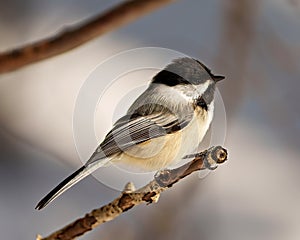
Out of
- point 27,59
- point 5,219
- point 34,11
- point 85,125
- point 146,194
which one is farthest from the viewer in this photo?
point 34,11

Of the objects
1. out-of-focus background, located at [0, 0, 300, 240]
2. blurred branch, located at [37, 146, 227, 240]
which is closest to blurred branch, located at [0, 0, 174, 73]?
blurred branch, located at [37, 146, 227, 240]

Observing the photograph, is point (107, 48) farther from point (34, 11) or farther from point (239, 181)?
point (239, 181)

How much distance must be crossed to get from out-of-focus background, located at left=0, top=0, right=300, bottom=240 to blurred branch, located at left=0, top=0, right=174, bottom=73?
118cm

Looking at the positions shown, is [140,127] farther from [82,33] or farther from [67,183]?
[82,33]

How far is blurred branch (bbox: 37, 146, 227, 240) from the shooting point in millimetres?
422

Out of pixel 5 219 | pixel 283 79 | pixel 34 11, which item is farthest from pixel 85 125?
pixel 34 11

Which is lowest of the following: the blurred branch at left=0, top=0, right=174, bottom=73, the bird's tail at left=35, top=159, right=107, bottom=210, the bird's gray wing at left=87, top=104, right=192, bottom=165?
the blurred branch at left=0, top=0, right=174, bottom=73

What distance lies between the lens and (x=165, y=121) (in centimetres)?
78

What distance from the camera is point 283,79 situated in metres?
1.70

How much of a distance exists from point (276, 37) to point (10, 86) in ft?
2.40

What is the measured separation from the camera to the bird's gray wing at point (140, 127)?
29.0 inches

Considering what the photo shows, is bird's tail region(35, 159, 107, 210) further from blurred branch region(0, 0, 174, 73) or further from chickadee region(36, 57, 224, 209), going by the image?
blurred branch region(0, 0, 174, 73)

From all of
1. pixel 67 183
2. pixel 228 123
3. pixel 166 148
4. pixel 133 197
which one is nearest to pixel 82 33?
pixel 133 197

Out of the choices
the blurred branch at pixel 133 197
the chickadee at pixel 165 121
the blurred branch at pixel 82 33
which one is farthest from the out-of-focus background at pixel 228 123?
the blurred branch at pixel 82 33
